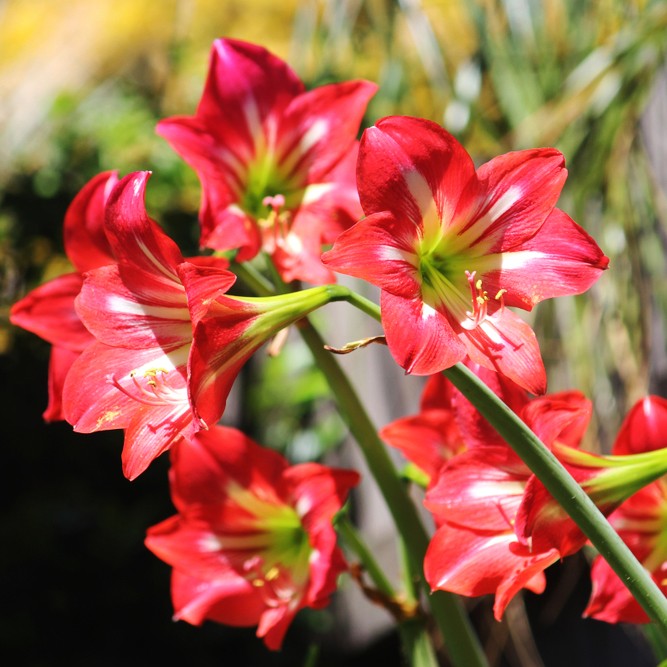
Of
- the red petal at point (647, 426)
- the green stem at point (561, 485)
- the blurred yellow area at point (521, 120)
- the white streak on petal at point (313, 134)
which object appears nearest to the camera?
the green stem at point (561, 485)

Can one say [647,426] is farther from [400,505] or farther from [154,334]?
[154,334]


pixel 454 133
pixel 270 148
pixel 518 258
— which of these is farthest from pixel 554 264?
pixel 454 133

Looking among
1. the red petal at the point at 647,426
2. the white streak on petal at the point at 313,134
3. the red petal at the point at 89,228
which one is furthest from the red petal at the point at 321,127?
the red petal at the point at 647,426

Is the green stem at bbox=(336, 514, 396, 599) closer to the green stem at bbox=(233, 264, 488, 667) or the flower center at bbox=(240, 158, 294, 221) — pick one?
the green stem at bbox=(233, 264, 488, 667)

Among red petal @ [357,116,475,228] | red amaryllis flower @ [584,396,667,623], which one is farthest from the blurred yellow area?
red petal @ [357,116,475,228]

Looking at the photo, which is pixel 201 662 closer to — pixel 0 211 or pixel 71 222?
pixel 0 211

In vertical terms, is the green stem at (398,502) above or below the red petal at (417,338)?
below

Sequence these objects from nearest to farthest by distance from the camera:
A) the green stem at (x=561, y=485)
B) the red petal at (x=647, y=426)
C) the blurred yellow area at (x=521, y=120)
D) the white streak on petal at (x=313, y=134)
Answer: the green stem at (x=561, y=485), the red petal at (x=647, y=426), the white streak on petal at (x=313, y=134), the blurred yellow area at (x=521, y=120)

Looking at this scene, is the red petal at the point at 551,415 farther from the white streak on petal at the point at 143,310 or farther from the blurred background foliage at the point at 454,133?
the blurred background foliage at the point at 454,133
